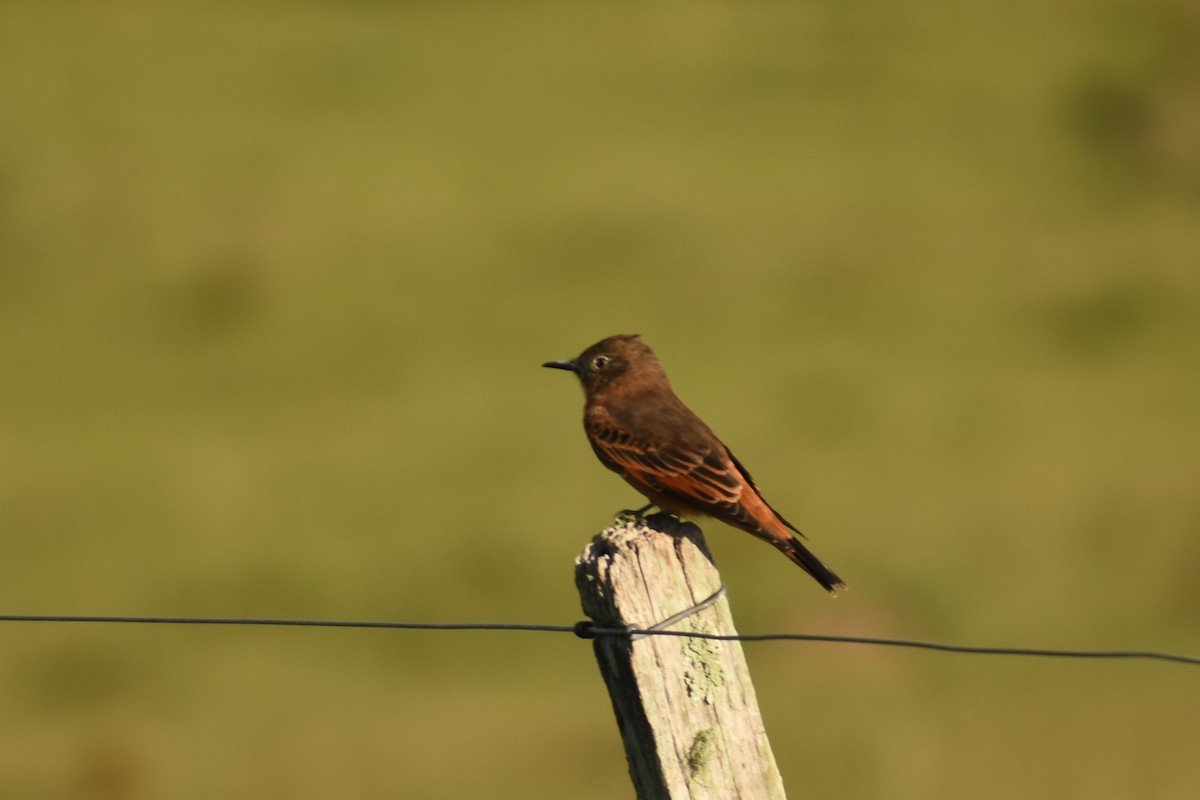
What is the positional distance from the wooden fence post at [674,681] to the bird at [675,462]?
181cm

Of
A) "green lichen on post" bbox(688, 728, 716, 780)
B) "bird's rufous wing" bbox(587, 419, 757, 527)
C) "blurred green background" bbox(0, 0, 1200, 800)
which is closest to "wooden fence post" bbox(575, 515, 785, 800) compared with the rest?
"green lichen on post" bbox(688, 728, 716, 780)

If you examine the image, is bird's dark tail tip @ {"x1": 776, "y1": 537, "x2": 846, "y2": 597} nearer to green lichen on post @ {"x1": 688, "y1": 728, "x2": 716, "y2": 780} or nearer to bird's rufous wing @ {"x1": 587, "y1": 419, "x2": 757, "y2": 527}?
bird's rufous wing @ {"x1": 587, "y1": 419, "x2": 757, "y2": 527}

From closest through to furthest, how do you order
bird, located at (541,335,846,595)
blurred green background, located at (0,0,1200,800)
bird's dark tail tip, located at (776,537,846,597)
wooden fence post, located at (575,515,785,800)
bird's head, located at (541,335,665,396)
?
wooden fence post, located at (575,515,785,800) < bird's dark tail tip, located at (776,537,846,597) < bird, located at (541,335,846,595) < bird's head, located at (541,335,665,396) < blurred green background, located at (0,0,1200,800)

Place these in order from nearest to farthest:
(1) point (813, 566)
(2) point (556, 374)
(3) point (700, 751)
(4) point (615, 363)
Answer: (3) point (700, 751), (1) point (813, 566), (4) point (615, 363), (2) point (556, 374)

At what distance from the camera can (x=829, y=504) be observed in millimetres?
16875

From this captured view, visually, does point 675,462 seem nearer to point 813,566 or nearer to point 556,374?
point 813,566

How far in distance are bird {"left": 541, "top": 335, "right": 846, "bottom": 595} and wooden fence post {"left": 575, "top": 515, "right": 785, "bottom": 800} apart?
1815mm

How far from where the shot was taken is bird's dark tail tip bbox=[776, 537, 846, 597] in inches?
245

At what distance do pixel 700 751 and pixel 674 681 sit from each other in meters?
0.17

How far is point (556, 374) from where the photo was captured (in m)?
19.8

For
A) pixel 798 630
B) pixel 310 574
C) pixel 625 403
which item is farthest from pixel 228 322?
pixel 625 403

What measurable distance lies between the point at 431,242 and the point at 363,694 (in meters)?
8.31

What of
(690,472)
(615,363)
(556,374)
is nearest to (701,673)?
(690,472)

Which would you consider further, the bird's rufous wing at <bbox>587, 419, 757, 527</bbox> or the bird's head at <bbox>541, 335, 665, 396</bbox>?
the bird's head at <bbox>541, 335, 665, 396</bbox>
